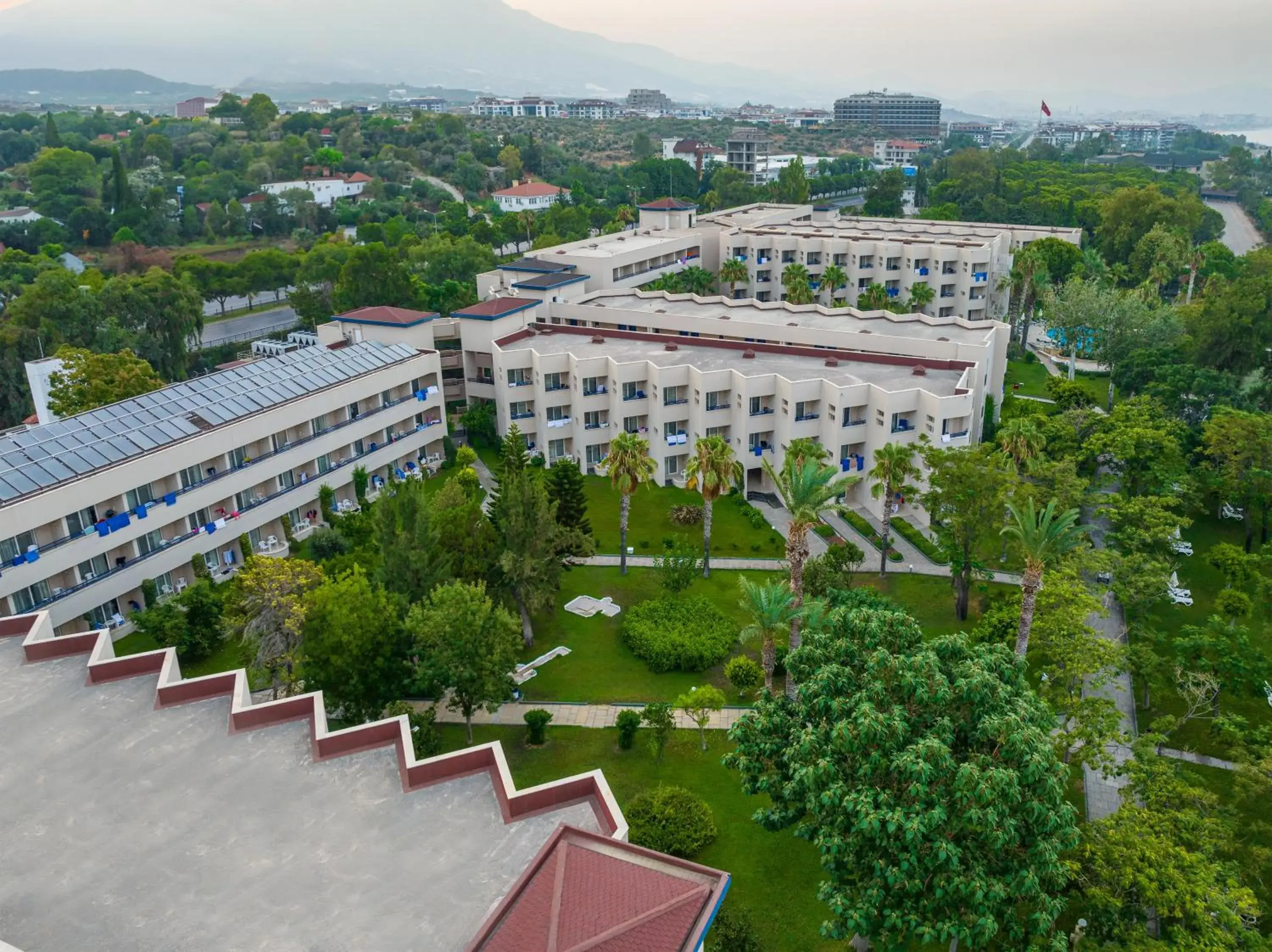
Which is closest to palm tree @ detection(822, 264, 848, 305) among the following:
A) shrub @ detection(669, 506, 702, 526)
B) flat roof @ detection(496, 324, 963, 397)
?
flat roof @ detection(496, 324, 963, 397)

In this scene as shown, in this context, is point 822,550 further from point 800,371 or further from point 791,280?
point 791,280

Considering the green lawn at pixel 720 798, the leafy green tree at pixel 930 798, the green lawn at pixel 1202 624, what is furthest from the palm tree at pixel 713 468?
the leafy green tree at pixel 930 798

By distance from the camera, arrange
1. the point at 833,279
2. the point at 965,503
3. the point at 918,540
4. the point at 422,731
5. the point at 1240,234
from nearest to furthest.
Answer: the point at 422,731 → the point at 965,503 → the point at 918,540 → the point at 833,279 → the point at 1240,234

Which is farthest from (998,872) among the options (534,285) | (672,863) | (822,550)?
(534,285)

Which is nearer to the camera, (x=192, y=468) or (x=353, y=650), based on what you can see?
(x=353, y=650)

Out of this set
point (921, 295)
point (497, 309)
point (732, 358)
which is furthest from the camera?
point (921, 295)

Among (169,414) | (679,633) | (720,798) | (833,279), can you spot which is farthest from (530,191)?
(720,798)

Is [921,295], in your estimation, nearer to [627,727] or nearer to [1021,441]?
[1021,441]
